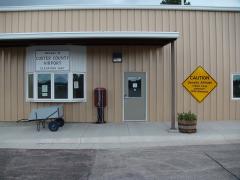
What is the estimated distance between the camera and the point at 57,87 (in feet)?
55.4

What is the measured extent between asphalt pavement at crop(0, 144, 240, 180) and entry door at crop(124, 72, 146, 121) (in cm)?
564

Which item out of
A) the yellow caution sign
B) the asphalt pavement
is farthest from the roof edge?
the asphalt pavement

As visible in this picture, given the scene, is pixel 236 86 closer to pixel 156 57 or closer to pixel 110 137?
pixel 156 57

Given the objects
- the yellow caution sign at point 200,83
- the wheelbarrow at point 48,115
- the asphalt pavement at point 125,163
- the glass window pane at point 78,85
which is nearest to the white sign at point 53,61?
the glass window pane at point 78,85

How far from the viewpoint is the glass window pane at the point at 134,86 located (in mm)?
17250

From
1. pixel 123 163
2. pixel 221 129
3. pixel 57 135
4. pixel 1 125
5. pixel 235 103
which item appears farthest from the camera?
pixel 235 103

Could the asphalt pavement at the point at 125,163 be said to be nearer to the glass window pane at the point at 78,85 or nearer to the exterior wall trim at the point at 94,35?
the exterior wall trim at the point at 94,35

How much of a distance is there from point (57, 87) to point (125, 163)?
26.9ft

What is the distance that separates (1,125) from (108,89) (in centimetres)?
474

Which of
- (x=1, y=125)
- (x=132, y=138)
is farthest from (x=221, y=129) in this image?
(x=1, y=125)

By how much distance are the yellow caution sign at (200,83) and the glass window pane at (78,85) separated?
4378mm

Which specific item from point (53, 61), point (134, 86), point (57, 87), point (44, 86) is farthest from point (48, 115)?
point (134, 86)

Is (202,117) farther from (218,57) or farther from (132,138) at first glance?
(132,138)

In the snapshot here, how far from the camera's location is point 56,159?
32.7ft
